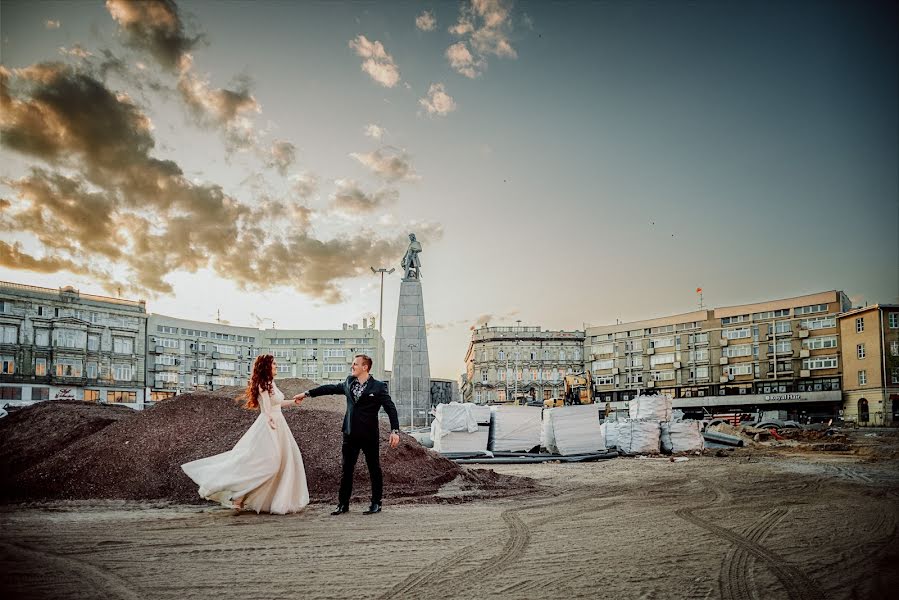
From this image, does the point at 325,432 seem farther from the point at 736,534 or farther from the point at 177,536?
the point at 736,534

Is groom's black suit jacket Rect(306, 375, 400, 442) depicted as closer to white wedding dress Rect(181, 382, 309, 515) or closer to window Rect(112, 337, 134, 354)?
white wedding dress Rect(181, 382, 309, 515)

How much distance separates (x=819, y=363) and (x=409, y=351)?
55.6 meters

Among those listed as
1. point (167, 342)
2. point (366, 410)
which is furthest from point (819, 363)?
point (167, 342)

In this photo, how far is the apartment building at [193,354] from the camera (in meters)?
85.3

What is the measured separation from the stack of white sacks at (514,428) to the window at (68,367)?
63.4 metres

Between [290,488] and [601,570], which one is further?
[290,488]

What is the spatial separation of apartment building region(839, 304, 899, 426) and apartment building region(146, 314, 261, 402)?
70.8 m

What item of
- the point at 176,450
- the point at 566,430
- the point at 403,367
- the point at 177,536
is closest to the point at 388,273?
the point at 403,367

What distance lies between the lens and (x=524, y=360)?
95.4m

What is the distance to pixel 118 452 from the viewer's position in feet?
35.4

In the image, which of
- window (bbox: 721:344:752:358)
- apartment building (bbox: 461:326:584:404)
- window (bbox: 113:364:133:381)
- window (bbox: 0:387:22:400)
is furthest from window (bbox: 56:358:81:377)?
window (bbox: 721:344:752:358)

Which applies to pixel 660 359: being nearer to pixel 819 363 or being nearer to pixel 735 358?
pixel 735 358

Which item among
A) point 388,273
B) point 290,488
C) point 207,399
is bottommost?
point 290,488

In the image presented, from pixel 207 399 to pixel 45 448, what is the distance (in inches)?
109
